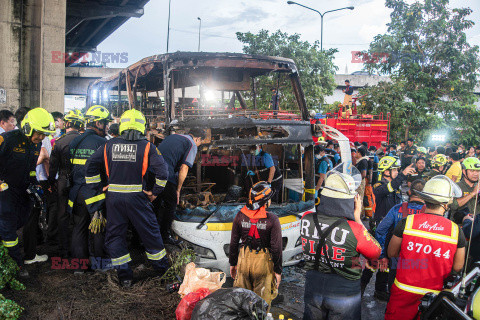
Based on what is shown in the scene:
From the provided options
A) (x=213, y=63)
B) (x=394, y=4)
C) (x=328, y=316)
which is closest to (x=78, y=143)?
(x=213, y=63)

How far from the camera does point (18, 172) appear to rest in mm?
4156

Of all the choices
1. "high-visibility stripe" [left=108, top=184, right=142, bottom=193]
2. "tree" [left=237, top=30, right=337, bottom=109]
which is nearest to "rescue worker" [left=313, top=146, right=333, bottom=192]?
"high-visibility stripe" [left=108, top=184, right=142, bottom=193]

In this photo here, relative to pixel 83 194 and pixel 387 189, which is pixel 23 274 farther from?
pixel 387 189

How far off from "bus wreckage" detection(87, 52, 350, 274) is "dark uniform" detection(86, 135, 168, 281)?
61 cm

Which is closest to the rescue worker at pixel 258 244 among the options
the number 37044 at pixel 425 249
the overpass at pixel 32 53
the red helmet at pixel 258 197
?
the red helmet at pixel 258 197

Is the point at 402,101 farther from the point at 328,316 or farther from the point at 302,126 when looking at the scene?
the point at 328,316

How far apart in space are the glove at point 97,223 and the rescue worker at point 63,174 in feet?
2.25

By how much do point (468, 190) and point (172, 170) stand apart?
402cm

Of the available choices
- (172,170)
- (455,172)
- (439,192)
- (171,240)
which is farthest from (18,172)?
(455,172)

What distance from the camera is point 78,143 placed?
14.5 ft

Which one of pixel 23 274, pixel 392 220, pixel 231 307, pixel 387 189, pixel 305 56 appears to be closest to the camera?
pixel 231 307

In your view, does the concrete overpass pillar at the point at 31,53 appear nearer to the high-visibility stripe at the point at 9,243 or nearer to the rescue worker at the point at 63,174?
the rescue worker at the point at 63,174

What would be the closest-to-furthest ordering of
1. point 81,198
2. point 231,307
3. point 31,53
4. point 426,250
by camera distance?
point 231,307 → point 426,250 → point 81,198 → point 31,53

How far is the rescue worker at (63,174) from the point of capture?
15.0 feet
